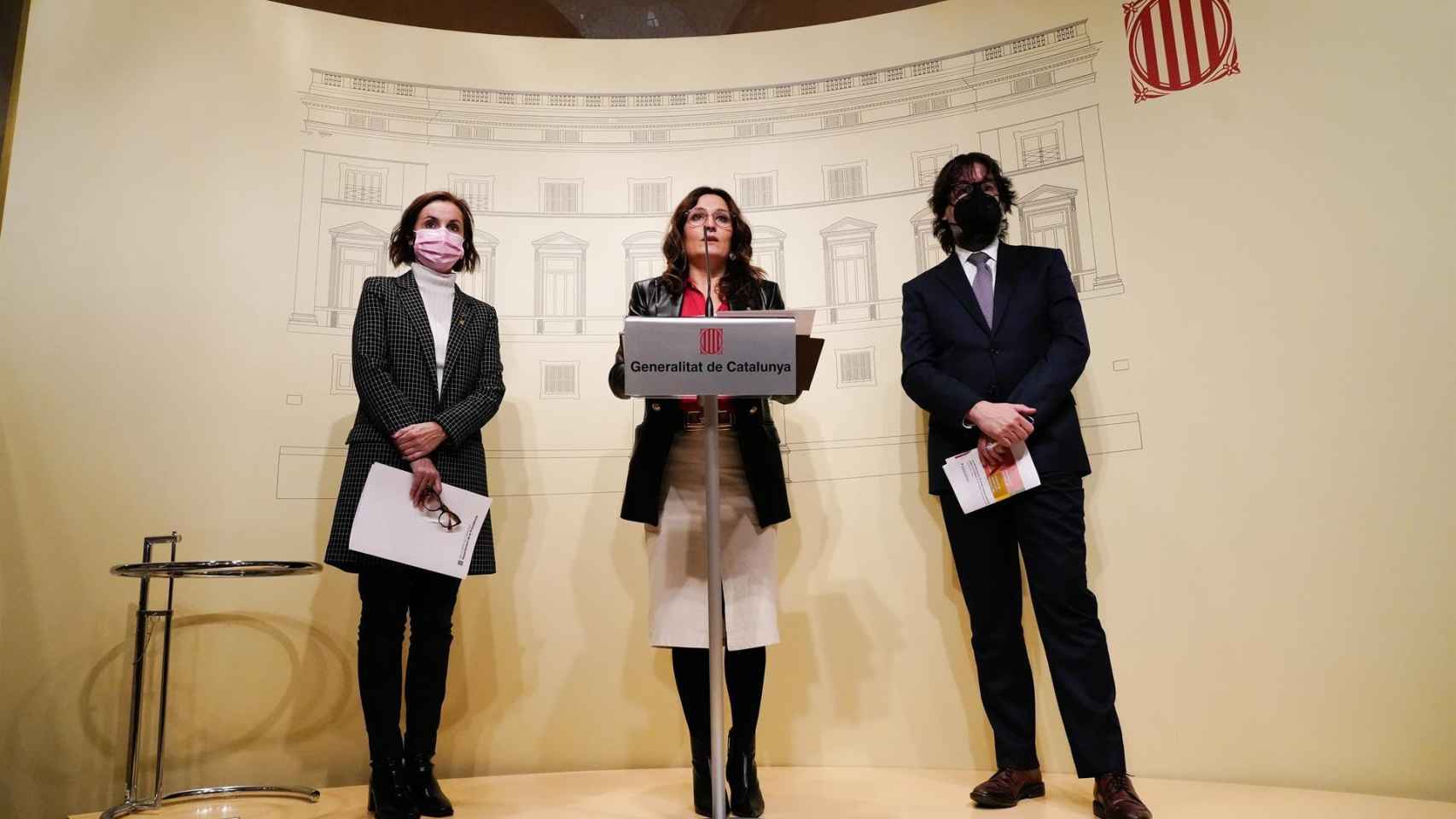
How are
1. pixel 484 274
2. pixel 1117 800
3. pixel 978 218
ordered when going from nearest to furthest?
pixel 1117 800 → pixel 978 218 → pixel 484 274

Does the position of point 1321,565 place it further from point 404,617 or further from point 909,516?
point 404,617

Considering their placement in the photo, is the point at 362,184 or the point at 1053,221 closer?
the point at 1053,221

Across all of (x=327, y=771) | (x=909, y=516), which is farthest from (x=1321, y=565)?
(x=327, y=771)

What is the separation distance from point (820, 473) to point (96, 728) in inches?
102

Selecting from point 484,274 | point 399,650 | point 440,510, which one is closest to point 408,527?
point 440,510

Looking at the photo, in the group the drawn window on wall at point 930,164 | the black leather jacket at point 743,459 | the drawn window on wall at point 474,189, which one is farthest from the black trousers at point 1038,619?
the drawn window on wall at point 474,189

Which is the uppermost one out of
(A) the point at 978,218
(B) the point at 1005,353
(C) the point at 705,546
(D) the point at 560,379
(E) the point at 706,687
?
(A) the point at 978,218

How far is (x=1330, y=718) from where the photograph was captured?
9.13 ft

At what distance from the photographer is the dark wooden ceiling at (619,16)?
4.40 metres

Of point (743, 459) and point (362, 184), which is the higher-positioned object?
point (362, 184)

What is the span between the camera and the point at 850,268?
3.64 metres

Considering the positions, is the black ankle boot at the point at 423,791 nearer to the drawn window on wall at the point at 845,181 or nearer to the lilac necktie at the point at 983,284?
the lilac necktie at the point at 983,284

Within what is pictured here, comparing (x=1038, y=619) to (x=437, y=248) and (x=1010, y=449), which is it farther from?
(x=437, y=248)

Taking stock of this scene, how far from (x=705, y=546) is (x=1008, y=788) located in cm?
112
